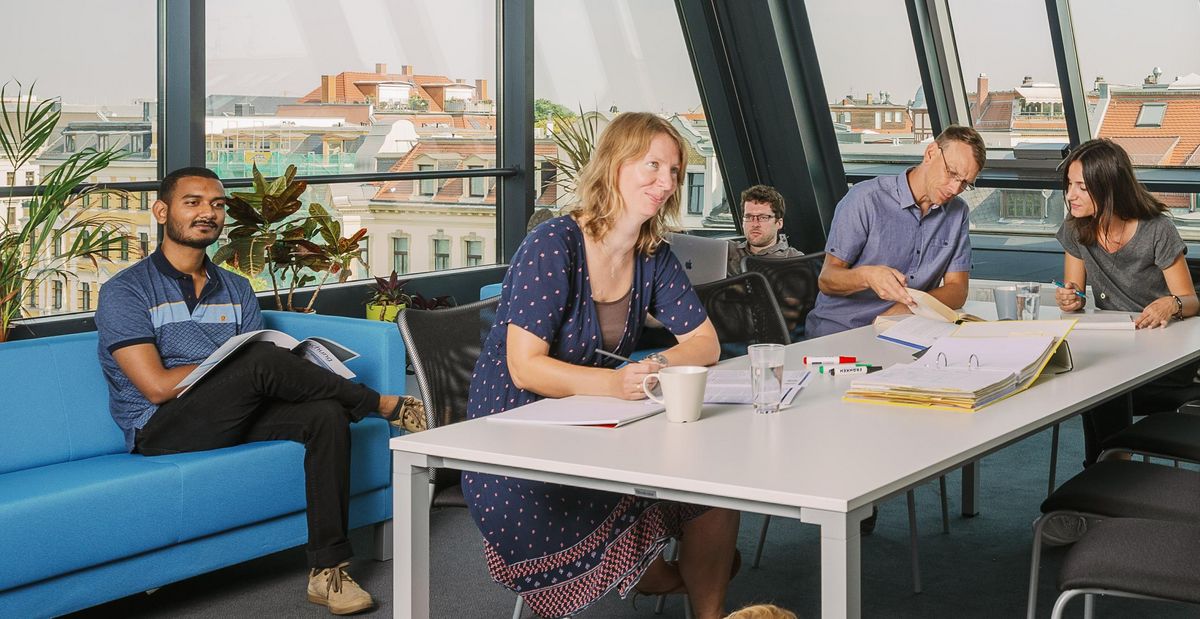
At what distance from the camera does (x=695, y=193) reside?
7.80 meters

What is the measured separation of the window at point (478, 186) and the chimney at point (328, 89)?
927 mm

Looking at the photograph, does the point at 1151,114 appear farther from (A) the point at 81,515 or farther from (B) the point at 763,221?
(A) the point at 81,515

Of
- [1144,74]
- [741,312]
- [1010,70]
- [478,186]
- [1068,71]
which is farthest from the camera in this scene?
[1010,70]

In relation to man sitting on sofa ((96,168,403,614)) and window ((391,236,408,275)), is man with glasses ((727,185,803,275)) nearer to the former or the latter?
window ((391,236,408,275))

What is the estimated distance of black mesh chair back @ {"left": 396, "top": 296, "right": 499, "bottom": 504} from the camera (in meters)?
2.72

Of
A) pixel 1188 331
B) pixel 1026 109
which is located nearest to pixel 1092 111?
pixel 1026 109

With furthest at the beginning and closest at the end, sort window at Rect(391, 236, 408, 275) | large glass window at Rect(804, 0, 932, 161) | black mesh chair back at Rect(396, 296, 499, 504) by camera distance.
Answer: large glass window at Rect(804, 0, 932, 161)
window at Rect(391, 236, 408, 275)
black mesh chair back at Rect(396, 296, 499, 504)

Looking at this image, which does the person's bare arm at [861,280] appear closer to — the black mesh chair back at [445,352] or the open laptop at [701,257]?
the open laptop at [701,257]

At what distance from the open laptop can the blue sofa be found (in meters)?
1.23

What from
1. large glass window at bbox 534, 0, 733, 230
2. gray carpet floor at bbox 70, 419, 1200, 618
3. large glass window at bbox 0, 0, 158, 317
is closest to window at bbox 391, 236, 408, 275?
large glass window at bbox 534, 0, 733, 230

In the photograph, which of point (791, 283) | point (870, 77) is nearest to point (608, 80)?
point (870, 77)

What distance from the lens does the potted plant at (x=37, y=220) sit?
3.62 metres

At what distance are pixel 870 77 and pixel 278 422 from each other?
5.03 m

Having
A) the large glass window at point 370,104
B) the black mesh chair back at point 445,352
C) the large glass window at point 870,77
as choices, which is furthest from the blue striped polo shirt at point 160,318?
the large glass window at point 870,77
